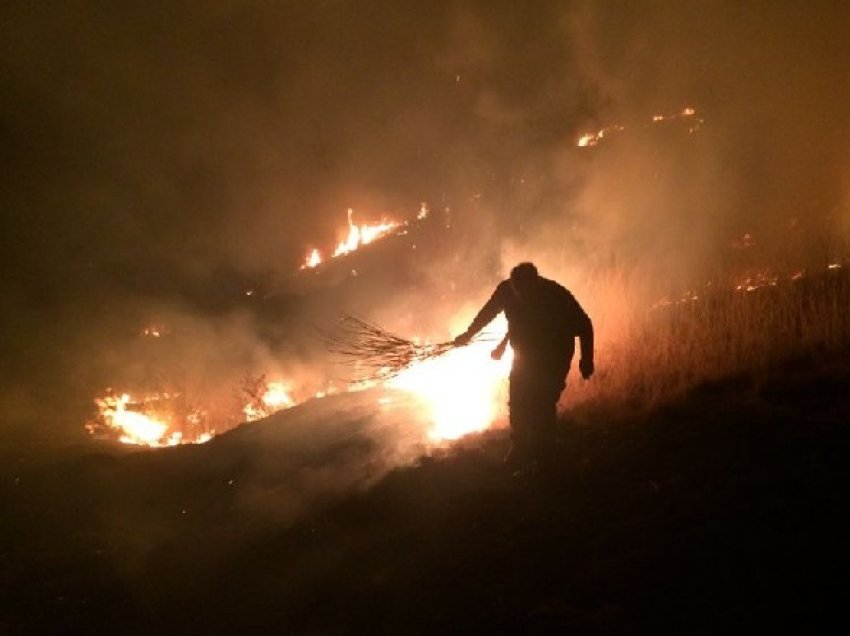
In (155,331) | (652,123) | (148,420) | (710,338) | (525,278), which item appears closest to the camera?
(525,278)

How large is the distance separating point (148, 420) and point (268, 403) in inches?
113

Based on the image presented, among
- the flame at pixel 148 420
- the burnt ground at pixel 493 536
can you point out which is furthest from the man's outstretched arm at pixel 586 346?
the flame at pixel 148 420

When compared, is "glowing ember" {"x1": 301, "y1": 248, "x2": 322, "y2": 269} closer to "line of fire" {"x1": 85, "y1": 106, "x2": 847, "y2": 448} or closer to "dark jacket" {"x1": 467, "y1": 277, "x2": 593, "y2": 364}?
"line of fire" {"x1": 85, "y1": 106, "x2": 847, "y2": 448}

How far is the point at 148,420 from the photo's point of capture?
13102 millimetres

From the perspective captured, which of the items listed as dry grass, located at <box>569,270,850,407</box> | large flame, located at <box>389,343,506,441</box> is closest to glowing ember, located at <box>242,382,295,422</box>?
large flame, located at <box>389,343,506,441</box>

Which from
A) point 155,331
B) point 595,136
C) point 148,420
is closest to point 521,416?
point 148,420

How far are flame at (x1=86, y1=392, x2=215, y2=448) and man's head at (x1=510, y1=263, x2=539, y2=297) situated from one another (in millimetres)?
9234

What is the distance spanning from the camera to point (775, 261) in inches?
439

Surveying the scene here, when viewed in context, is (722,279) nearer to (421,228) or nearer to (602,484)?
(602,484)

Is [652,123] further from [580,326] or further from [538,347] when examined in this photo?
[538,347]

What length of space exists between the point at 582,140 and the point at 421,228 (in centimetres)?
534

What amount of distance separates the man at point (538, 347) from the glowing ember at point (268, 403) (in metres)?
8.06

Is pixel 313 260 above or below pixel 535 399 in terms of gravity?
above

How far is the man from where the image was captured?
490 cm
